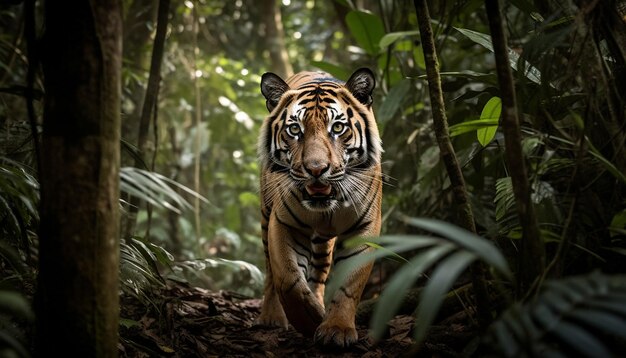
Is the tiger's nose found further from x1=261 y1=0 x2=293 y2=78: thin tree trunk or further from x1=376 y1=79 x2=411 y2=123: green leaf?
x1=261 y1=0 x2=293 y2=78: thin tree trunk

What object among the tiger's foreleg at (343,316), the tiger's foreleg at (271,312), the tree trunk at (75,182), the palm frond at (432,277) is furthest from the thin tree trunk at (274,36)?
the palm frond at (432,277)

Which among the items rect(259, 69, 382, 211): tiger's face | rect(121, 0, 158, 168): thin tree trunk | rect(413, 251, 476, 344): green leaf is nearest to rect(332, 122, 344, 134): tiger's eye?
rect(259, 69, 382, 211): tiger's face

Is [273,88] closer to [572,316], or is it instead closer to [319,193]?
[319,193]

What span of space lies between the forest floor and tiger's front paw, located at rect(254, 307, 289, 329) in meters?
0.07

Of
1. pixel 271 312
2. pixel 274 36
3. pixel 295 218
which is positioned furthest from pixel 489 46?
pixel 274 36

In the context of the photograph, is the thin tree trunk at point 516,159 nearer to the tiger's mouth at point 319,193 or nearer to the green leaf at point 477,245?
the green leaf at point 477,245

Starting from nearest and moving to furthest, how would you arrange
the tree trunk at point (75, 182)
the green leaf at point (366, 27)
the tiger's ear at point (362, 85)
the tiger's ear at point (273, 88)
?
the tree trunk at point (75, 182) → the tiger's ear at point (362, 85) → the tiger's ear at point (273, 88) → the green leaf at point (366, 27)

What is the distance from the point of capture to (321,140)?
3379mm

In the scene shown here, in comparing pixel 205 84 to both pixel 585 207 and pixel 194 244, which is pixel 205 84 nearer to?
pixel 194 244

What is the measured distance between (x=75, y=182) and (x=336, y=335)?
1786 mm

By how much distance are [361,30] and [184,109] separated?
3.24 metres

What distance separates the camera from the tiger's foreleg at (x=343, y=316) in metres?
3.05

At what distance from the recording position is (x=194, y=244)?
7242 mm

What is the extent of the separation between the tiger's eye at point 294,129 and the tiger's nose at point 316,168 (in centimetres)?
39
